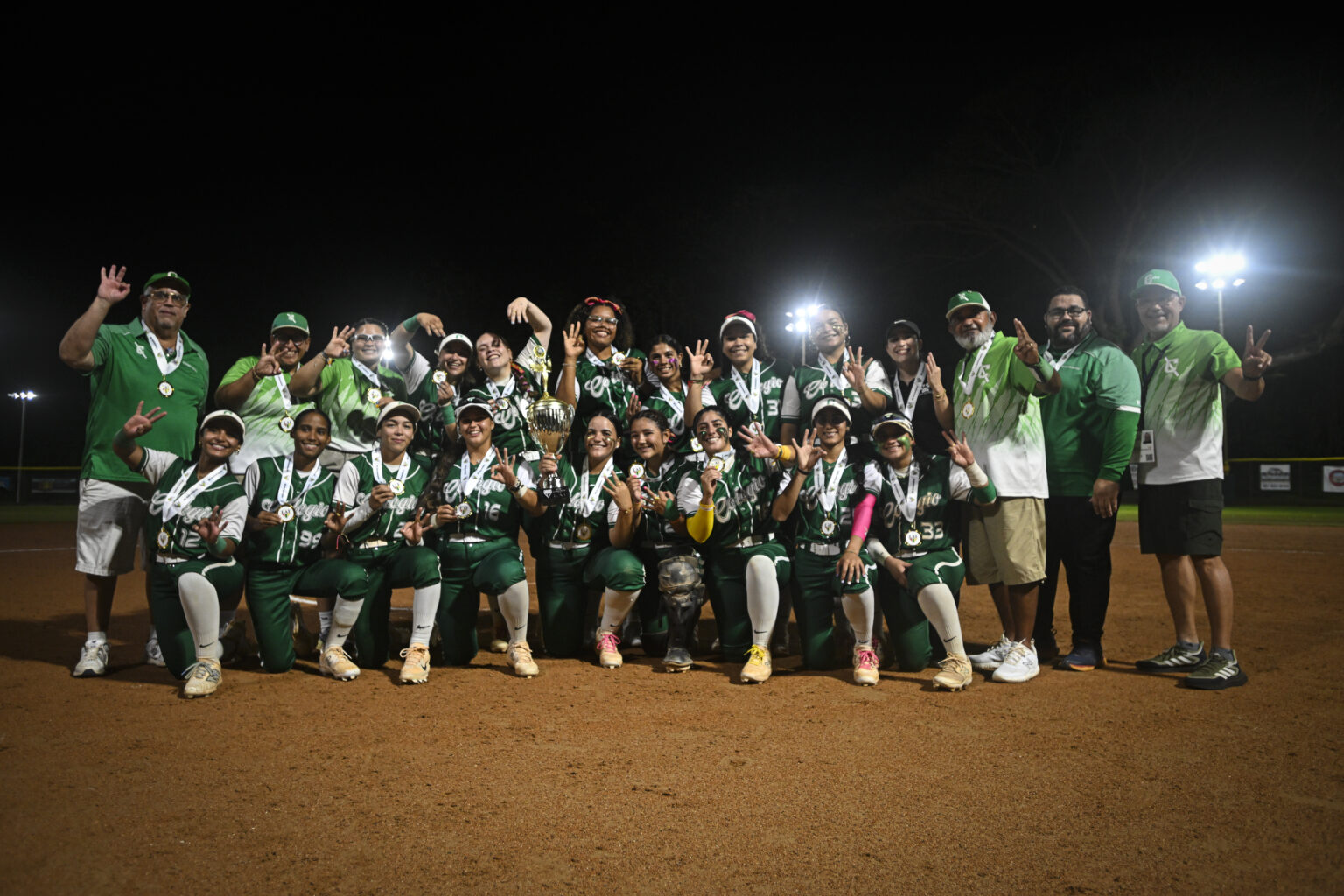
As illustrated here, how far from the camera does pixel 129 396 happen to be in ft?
18.4

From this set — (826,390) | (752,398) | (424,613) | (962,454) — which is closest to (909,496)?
(962,454)

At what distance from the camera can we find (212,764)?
3.78 metres

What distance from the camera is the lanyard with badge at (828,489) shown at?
18.6 ft

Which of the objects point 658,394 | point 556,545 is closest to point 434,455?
point 556,545

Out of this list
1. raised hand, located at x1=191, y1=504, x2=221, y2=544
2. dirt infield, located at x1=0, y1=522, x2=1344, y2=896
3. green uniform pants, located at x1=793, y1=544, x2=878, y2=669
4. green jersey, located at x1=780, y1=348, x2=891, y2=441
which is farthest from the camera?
green jersey, located at x1=780, y1=348, x2=891, y2=441

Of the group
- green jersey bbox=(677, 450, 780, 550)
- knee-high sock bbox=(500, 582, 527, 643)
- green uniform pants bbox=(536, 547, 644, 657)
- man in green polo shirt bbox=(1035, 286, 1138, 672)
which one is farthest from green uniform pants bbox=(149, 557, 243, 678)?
man in green polo shirt bbox=(1035, 286, 1138, 672)

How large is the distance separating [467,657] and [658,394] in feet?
7.42

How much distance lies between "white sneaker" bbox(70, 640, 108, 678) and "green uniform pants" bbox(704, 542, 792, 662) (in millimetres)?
3753

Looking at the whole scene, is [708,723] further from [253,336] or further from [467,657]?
[253,336]

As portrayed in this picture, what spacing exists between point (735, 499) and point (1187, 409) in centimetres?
281

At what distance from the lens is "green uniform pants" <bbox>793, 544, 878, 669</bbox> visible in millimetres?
5617

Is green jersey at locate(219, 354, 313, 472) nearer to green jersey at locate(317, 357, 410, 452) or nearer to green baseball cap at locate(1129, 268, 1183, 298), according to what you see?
green jersey at locate(317, 357, 410, 452)

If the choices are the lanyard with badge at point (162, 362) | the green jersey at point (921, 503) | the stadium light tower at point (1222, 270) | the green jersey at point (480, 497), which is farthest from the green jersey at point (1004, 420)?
the stadium light tower at point (1222, 270)

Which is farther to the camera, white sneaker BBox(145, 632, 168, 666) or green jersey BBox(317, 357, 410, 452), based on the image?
green jersey BBox(317, 357, 410, 452)
